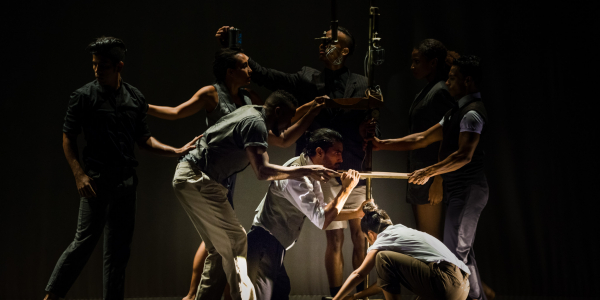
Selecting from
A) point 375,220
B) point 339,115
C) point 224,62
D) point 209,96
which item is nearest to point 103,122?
point 209,96

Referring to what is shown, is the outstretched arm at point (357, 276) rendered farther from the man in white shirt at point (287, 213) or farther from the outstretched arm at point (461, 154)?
the outstretched arm at point (461, 154)

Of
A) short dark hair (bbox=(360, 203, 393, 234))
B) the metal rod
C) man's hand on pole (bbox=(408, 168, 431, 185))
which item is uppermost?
the metal rod

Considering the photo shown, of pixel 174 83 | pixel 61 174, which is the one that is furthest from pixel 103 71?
pixel 61 174

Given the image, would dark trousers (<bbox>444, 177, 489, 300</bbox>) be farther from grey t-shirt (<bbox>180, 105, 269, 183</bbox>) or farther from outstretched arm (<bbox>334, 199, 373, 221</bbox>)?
grey t-shirt (<bbox>180, 105, 269, 183</bbox>)

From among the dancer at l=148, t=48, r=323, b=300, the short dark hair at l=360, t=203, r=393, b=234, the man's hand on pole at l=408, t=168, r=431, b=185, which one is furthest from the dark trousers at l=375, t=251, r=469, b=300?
the dancer at l=148, t=48, r=323, b=300

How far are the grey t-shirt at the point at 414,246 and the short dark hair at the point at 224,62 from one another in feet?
4.66

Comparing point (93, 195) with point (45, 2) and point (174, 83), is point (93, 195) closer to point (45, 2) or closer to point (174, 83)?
point (174, 83)

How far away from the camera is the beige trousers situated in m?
2.94

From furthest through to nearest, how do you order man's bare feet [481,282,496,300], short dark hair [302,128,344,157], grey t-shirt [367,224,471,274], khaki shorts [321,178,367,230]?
→ man's bare feet [481,282,496,300], khaki shorts [321,178,367,230], short dark hair [302,128,344,157], grey t-shirt [367,224,471,274]

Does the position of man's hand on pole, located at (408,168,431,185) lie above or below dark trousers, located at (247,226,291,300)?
above

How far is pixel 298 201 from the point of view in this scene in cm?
298

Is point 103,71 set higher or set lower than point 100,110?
higher

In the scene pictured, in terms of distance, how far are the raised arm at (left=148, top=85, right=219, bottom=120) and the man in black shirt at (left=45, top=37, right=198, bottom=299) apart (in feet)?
1.48

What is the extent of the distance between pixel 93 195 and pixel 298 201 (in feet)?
3.62
